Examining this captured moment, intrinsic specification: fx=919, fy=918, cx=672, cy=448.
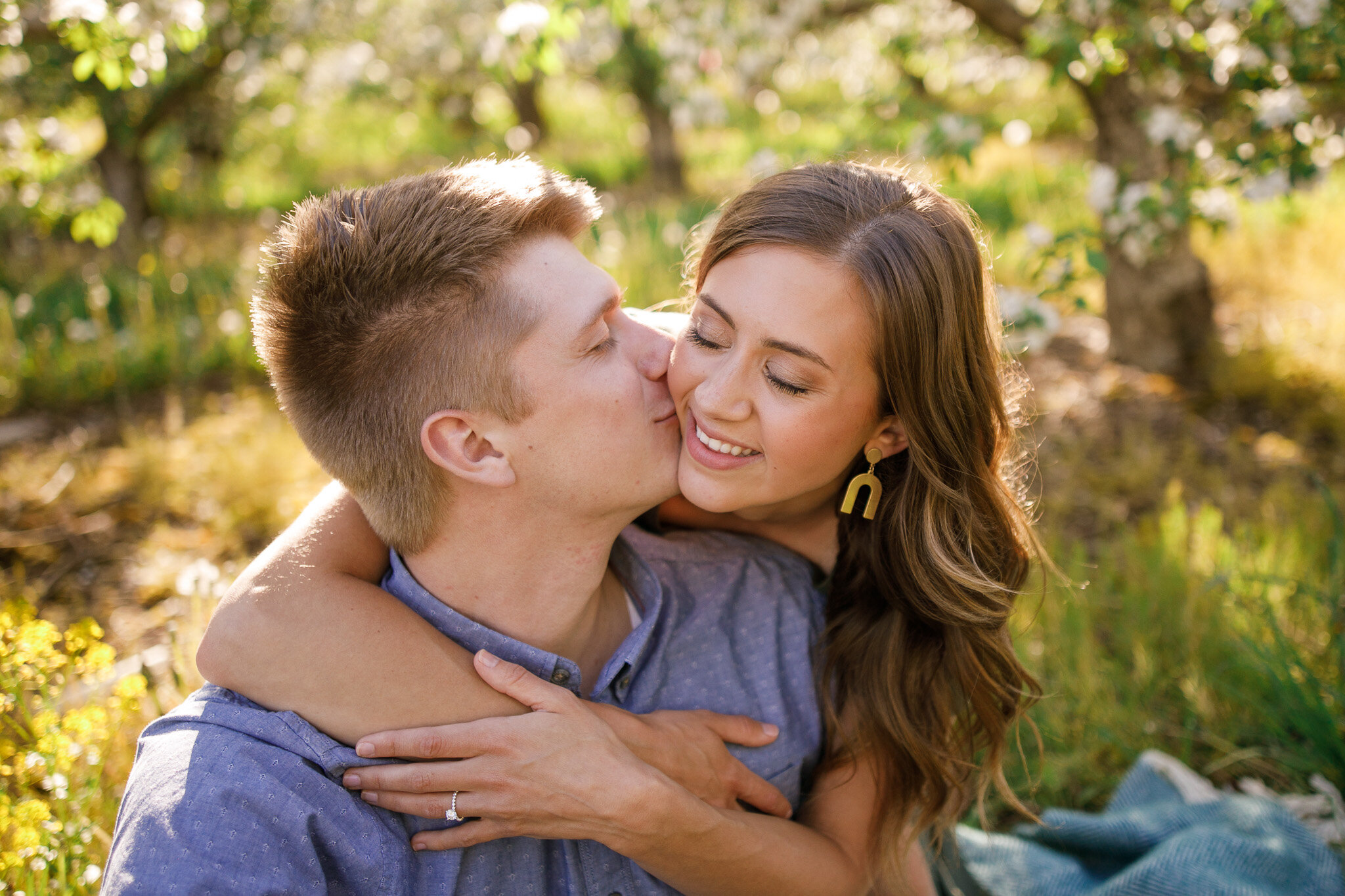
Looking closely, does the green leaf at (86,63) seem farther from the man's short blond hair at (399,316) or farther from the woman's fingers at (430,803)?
the woman's fingers at (430,803)

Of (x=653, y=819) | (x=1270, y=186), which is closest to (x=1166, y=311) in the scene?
(x=1270, y=186)

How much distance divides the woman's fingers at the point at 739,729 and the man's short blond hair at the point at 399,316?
70 centimetres

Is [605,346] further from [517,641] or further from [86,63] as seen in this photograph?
[86,63]

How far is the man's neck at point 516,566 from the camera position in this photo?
1879 millimetres

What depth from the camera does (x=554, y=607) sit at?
1.94m

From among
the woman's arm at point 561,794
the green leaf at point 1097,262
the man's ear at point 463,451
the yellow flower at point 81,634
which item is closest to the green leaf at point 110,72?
the yellow flower at point 81,634

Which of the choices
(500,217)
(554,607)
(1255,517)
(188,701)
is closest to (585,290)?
(500,217)

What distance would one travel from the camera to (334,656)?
5.31 ft

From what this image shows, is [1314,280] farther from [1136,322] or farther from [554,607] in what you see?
[554,607]

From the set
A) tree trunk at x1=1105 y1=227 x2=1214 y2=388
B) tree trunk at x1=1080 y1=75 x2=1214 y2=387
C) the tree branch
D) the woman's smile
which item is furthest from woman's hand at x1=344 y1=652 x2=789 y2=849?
tree trunk at x1=1105 y1=227 x2=1214 y2=388

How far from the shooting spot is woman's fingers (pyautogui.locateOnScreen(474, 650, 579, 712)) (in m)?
1.69

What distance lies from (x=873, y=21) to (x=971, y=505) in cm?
495

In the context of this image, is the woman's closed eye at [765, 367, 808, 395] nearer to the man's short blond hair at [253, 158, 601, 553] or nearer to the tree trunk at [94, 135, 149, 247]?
the man's short blond hair at [253, 158, 601, 553]

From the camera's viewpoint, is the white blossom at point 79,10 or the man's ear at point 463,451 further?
the white blossom at point 79,10
